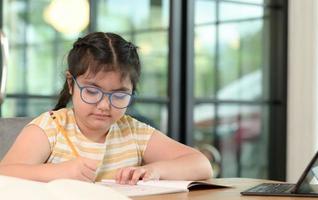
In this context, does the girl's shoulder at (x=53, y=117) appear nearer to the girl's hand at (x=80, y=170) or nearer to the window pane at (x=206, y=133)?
the girl's hand at (x=80, y=170)

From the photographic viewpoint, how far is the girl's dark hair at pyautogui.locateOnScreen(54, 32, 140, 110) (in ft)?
4.88

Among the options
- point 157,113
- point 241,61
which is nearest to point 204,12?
point 241,61

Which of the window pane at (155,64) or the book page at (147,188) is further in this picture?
the window pane at (155,64)

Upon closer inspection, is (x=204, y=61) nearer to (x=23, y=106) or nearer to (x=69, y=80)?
(x=23, y=106)

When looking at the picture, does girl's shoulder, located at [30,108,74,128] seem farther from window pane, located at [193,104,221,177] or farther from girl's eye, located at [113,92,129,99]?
window pane, located at [193,104,221,177]

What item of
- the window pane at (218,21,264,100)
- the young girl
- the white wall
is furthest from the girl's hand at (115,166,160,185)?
the white wall

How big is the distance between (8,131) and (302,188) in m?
0.79

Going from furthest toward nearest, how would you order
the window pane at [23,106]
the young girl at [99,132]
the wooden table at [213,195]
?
the window pane at [23,106], the young girl at [99,132], the wooden table at [213,195]

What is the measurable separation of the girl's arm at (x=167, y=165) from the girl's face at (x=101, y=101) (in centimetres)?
15

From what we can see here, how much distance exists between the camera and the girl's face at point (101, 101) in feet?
4.73

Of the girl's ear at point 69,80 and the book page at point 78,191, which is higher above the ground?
the girl's ear at point 69,80

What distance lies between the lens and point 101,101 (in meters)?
1.43

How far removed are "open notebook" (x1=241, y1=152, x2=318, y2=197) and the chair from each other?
671 millimetres

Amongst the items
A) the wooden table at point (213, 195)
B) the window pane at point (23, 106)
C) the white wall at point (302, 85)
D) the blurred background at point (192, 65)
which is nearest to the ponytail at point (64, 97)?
the wooden table at point (213, 195)
